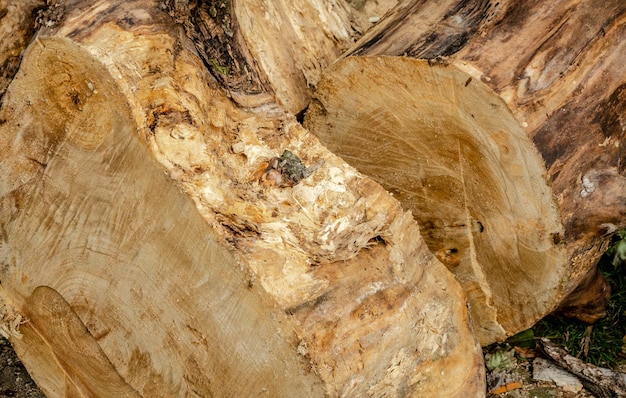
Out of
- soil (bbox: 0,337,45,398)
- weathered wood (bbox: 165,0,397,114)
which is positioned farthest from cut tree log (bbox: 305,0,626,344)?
soil (bbox: 0,337,45,398)

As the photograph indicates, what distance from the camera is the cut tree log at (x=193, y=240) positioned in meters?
2.15

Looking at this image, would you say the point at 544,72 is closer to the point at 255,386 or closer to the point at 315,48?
the point at 315,48

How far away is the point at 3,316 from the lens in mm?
2832

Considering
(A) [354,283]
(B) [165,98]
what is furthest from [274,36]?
(A) [354,283]

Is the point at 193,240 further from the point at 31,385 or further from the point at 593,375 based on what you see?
the point at 593,375

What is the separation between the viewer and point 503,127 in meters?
2.47

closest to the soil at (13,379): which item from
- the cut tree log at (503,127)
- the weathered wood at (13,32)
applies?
the weathered wood at (13,32)

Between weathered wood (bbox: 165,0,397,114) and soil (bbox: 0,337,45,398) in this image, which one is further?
soil (bbox: 0,337,45,398)

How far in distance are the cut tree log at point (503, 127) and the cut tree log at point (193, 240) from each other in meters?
0.32

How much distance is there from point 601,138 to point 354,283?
1.09 m

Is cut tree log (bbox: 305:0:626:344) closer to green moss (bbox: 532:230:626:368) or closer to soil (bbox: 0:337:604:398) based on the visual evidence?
soil (bbox: 0:337:604:398)

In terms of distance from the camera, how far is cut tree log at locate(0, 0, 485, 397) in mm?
2154

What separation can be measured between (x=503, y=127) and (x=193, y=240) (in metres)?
1.12

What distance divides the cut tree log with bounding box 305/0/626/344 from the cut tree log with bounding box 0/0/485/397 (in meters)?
0.32
